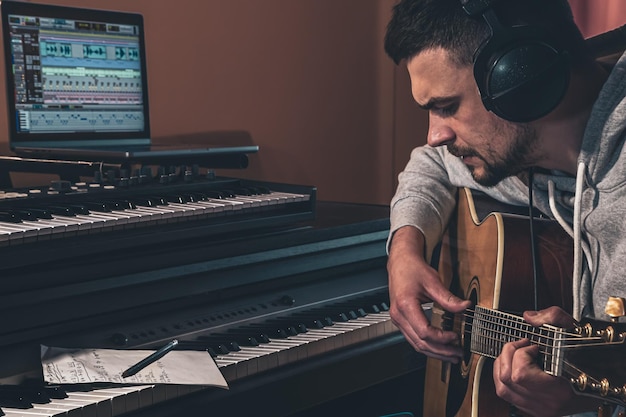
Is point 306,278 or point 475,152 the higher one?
point 475,152

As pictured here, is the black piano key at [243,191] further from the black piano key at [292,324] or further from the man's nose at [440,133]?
the man's nose at [440,133]

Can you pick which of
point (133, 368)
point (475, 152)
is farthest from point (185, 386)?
point (475, 152)

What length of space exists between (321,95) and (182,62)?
551mm

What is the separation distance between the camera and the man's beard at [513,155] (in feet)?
4.46

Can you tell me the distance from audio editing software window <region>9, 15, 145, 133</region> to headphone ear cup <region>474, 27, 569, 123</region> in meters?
0.90

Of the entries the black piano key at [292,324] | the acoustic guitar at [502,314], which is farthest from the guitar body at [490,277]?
the black piano key at [292,324]

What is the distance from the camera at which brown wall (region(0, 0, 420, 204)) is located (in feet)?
6.97

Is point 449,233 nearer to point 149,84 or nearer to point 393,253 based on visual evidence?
point 393,253

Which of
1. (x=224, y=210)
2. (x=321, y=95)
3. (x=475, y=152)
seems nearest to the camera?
(x=475, y=152)

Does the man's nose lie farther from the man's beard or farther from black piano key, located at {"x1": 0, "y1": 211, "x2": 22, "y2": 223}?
black piano key, located at {"x1": 0, "y1": 211, "x2": 22, "y2": 223}

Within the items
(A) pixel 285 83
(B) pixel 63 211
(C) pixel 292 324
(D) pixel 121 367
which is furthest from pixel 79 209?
(A) pixel 285 83

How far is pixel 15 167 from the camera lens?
1.58 metres

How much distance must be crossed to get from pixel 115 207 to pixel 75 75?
1.49 feet

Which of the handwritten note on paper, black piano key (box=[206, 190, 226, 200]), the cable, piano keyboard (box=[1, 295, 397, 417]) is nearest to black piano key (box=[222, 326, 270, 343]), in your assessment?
piano keyboard (box=[1, 295, 397, 417])
